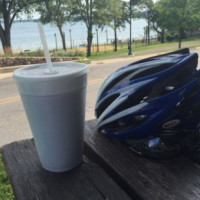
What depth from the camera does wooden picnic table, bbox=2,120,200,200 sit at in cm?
94

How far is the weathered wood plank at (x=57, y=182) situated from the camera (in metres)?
0.95

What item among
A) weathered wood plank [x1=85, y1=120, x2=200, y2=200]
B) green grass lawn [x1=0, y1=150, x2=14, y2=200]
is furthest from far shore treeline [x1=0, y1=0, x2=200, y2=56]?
weathered wood plank [x1=85, y1=120, x2=200, y2=200]

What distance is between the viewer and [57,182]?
105cm

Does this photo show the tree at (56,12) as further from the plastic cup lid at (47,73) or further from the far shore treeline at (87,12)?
the plastic cup lid at (47,73)

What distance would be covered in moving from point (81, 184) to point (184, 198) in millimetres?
391

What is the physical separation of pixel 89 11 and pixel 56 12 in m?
4.24

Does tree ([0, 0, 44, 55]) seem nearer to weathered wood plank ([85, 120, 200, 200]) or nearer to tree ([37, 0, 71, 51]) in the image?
tree ([37, 0, 71, 51])

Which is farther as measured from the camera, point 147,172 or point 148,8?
point 148,8

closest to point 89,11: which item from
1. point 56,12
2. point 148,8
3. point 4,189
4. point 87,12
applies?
point 87,12

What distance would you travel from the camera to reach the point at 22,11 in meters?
24.0

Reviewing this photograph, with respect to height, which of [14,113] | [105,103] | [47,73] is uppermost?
[47,73]

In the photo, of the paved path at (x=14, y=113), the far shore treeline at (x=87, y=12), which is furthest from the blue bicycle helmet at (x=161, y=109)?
the far shore treeline at (x=87, y=12)

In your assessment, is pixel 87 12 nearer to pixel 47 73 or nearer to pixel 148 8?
pixel 148 8

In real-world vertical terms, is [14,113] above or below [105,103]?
below
